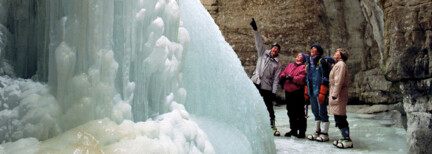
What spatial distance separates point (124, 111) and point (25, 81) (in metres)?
0.42

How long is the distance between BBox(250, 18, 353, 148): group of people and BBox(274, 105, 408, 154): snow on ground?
17 cm

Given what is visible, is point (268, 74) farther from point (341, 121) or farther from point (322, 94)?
point (341, 121)

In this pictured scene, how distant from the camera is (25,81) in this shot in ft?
4.80

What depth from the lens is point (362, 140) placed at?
4.74m

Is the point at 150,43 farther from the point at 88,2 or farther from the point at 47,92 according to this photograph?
the point at 47,92

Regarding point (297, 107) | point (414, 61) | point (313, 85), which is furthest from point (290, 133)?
point (414, 61)

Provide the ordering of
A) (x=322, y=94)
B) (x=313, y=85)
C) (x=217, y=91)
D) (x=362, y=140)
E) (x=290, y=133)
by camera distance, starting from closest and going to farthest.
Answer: (x=217, y=91), (x=322, y=94), (x=313, y=85), (x=362, y=140), (x=290, y=133)

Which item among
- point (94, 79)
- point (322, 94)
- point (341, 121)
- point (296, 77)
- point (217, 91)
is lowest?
point (341, 121)

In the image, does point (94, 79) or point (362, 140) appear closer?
point (94, 79)

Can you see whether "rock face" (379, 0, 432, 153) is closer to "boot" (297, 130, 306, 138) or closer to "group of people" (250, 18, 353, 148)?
"group of people" (250, 18, 353, 148)

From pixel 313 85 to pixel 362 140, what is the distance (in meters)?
1.07

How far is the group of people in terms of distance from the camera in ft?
13.6

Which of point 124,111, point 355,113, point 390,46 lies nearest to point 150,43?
Answer: point 124,111

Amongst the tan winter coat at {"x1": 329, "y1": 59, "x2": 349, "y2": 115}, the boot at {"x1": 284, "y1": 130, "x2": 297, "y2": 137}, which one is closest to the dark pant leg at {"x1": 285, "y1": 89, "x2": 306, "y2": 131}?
the boot at {"x1": 284, "y1": 130, "x2": 297, "y2": 137}
